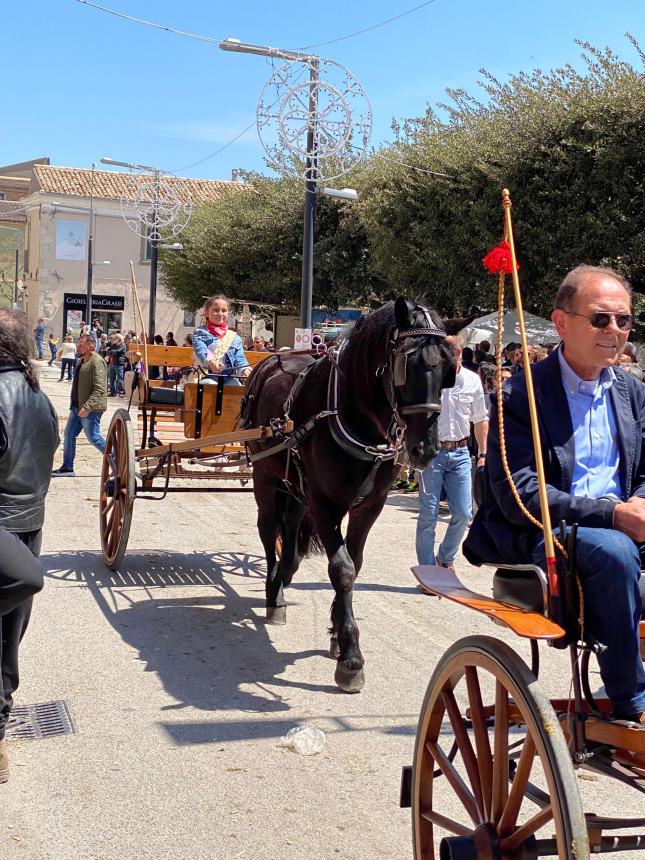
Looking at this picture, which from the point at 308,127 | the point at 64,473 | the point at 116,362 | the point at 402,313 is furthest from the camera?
the point at 116,362

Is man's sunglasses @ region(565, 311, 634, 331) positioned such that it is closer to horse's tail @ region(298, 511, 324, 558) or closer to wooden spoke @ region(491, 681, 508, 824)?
wooden spoke @ region(491, 681, 508, 824)

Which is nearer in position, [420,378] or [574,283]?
[574,283]

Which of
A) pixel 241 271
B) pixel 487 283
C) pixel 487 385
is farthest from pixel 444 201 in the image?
pixel 241 271

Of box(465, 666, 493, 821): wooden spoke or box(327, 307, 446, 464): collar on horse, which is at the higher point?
box(327, 307, 446, 464): collar on horse

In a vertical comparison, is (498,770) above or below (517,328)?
below

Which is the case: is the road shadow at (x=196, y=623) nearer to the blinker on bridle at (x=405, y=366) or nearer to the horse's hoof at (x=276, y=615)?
the horse's hoof at (x=276, y=615)

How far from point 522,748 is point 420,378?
250 centimetres

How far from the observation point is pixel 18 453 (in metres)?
3.88

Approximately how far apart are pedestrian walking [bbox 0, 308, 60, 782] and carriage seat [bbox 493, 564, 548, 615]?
5.82 feet

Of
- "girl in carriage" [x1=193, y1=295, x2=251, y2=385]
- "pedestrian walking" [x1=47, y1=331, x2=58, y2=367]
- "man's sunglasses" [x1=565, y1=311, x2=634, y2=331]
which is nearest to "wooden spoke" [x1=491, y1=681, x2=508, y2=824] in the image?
"man's sunglasses" [x1=565, y1=311, x2=634, y2=331]

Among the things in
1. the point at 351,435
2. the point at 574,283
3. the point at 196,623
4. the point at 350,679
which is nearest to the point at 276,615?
the point at 196,623

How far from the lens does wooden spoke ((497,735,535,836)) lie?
2.41 metres

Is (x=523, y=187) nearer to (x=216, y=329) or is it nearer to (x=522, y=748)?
(x=216, y=329)

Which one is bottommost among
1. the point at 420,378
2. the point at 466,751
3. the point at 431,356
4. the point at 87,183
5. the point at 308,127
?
the point at 466,751
